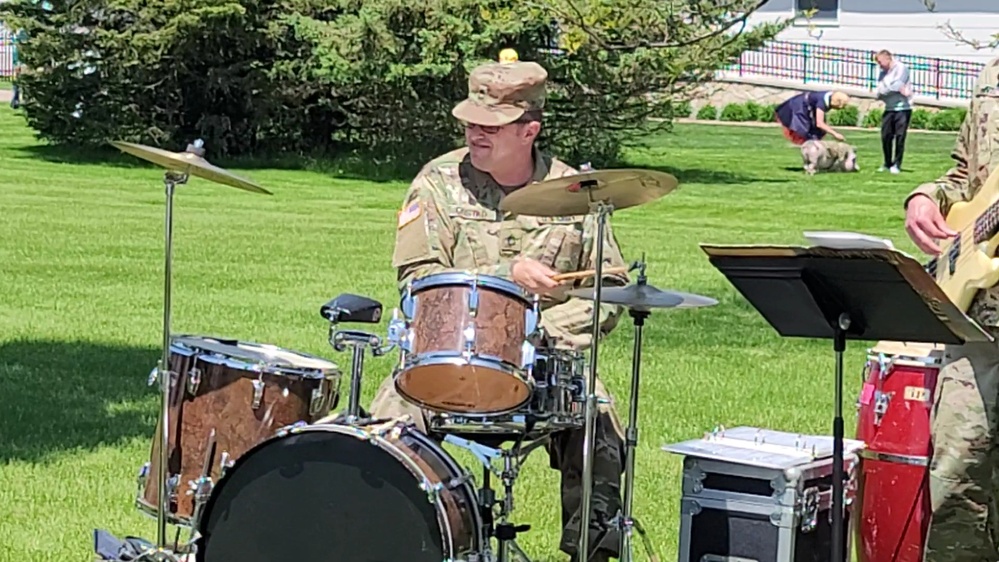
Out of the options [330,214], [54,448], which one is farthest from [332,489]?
[330,214]

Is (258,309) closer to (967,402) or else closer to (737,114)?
(967,402)

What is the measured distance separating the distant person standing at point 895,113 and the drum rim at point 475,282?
19.8 metres

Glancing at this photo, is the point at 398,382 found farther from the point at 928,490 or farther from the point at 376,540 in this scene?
the point at 928,490

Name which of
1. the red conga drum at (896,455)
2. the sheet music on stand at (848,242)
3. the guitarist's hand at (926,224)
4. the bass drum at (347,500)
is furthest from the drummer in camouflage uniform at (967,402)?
the bass drum at (347,500)

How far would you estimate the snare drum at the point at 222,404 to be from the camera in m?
5.35

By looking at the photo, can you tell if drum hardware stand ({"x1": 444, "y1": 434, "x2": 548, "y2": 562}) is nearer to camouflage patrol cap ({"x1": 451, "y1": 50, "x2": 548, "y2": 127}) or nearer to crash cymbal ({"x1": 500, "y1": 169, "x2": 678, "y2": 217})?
crash cymbal ({"x1": 500, "y1": 169, "x2": 678, "y2": 217})

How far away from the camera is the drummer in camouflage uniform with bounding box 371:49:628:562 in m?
5.80

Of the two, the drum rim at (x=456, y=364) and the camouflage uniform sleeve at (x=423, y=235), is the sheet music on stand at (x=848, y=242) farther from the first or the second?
the camouflage uniform sleeve at (x=423, y=235)

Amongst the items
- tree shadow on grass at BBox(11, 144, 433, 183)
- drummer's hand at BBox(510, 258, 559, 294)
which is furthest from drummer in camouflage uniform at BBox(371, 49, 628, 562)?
tree shadow on grass at BBox(11, 144, 433, 183)

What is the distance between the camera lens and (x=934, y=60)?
1417 inches

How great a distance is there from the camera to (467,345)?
4961 millimetres

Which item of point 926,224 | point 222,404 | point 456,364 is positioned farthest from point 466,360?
point 926,224

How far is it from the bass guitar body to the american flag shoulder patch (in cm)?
181

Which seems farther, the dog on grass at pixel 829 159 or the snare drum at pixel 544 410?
the dog on grass at pixel 829 159
